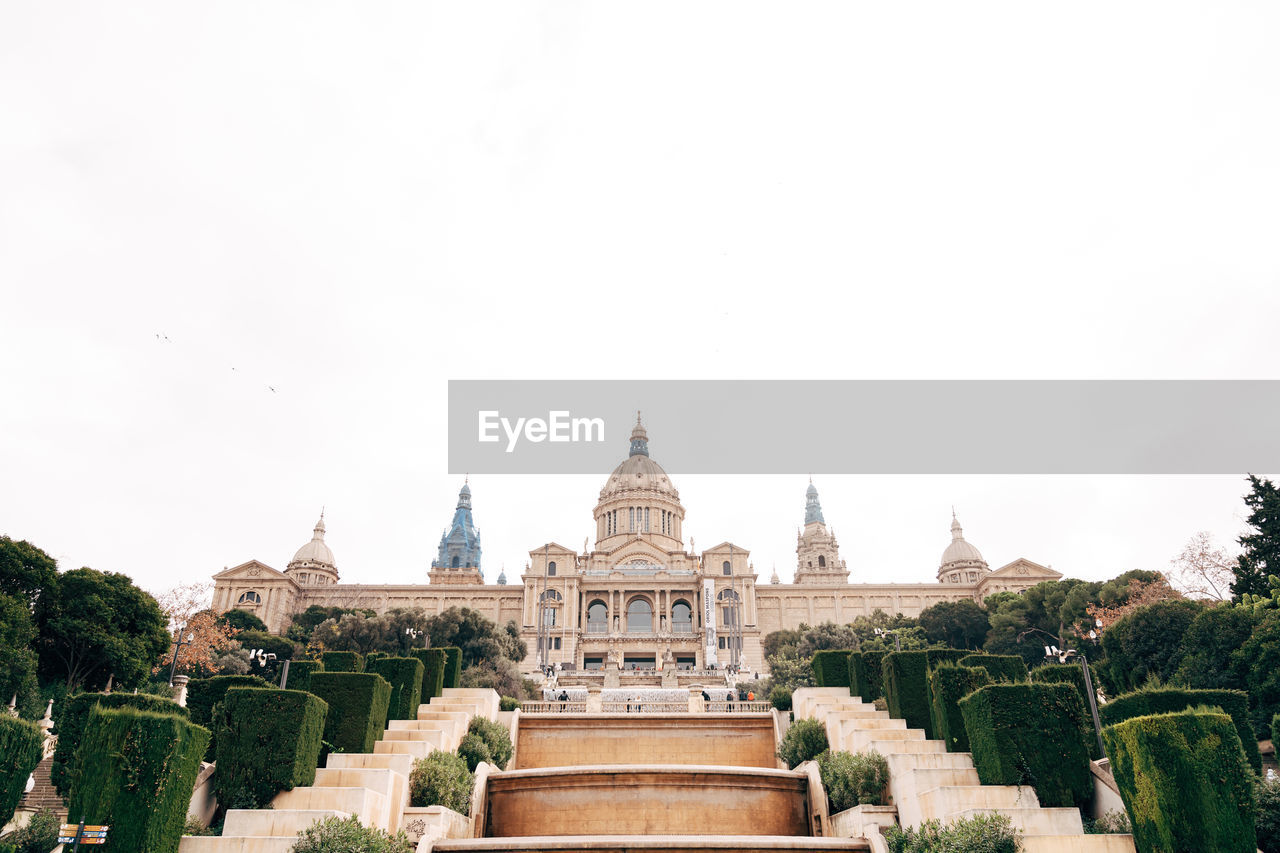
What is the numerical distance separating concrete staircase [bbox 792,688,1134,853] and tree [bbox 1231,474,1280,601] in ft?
82.9

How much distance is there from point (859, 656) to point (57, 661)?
105ft

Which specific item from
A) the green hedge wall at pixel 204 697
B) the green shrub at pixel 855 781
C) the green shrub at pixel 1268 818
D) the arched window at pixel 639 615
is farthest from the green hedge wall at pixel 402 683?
the arched window at pixel 639 615

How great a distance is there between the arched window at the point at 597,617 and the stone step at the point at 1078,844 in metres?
68.7

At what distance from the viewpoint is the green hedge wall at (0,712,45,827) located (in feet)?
39.6

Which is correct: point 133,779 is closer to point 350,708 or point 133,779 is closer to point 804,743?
point 350,708

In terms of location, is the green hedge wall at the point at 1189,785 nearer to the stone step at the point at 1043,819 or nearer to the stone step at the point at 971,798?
the stone step at the point at 1043,819

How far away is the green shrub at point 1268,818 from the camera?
12328 millimetres

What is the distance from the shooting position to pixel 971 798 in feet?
45.6

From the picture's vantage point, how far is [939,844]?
13.0 m

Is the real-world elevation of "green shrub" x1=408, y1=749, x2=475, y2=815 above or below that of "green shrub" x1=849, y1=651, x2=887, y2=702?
below

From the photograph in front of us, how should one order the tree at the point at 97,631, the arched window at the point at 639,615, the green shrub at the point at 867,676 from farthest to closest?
the arched window at the point at 639,615
the tree at the point at 97,631
the green shrub at the point at 867,676

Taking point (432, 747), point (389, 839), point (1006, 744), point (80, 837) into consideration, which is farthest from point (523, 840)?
point (1006, 744)

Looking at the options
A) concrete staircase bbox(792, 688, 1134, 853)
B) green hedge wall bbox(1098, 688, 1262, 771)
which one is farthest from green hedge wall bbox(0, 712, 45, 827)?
green hedge wall bbox(1098, 688, 1262, 771)

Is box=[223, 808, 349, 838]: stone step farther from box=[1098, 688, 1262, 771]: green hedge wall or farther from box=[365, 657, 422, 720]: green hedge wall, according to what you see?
box=[1098, 688, 1262, 771]: green hedge wall
